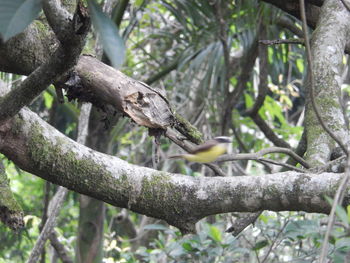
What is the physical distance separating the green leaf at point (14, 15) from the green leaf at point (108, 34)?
2.5 inches

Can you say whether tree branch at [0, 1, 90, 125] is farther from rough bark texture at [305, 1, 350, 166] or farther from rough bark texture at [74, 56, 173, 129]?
rough bark texture at [305, 1, 350, 166]

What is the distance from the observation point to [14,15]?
52 cm

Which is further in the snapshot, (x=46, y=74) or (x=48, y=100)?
(x=48, y=100)

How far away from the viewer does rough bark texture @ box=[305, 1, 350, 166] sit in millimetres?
1357

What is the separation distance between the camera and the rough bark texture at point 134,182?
115 centimetres

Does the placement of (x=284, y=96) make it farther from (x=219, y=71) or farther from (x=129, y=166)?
(x=129, y=166)

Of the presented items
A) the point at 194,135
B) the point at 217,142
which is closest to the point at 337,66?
the point at 194,135

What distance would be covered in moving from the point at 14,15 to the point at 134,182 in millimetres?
736

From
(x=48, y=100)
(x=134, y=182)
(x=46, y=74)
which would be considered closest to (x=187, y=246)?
(x=134, y=182)

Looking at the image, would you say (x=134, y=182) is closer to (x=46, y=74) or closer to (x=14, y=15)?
(x=46, y=74)

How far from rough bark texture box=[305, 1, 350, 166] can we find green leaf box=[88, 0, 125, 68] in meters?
0.81

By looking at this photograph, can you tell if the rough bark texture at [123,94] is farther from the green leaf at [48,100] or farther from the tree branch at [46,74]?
the green leaf at [48,100]

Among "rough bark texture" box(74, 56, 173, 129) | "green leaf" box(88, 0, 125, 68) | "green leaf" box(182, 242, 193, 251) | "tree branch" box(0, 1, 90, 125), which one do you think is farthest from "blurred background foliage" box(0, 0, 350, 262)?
"green leaf" box(88, 0, 125, 68)

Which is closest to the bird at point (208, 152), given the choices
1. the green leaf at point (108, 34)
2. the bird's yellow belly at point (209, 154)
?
the bird's yellow belly at point (209, 154)
